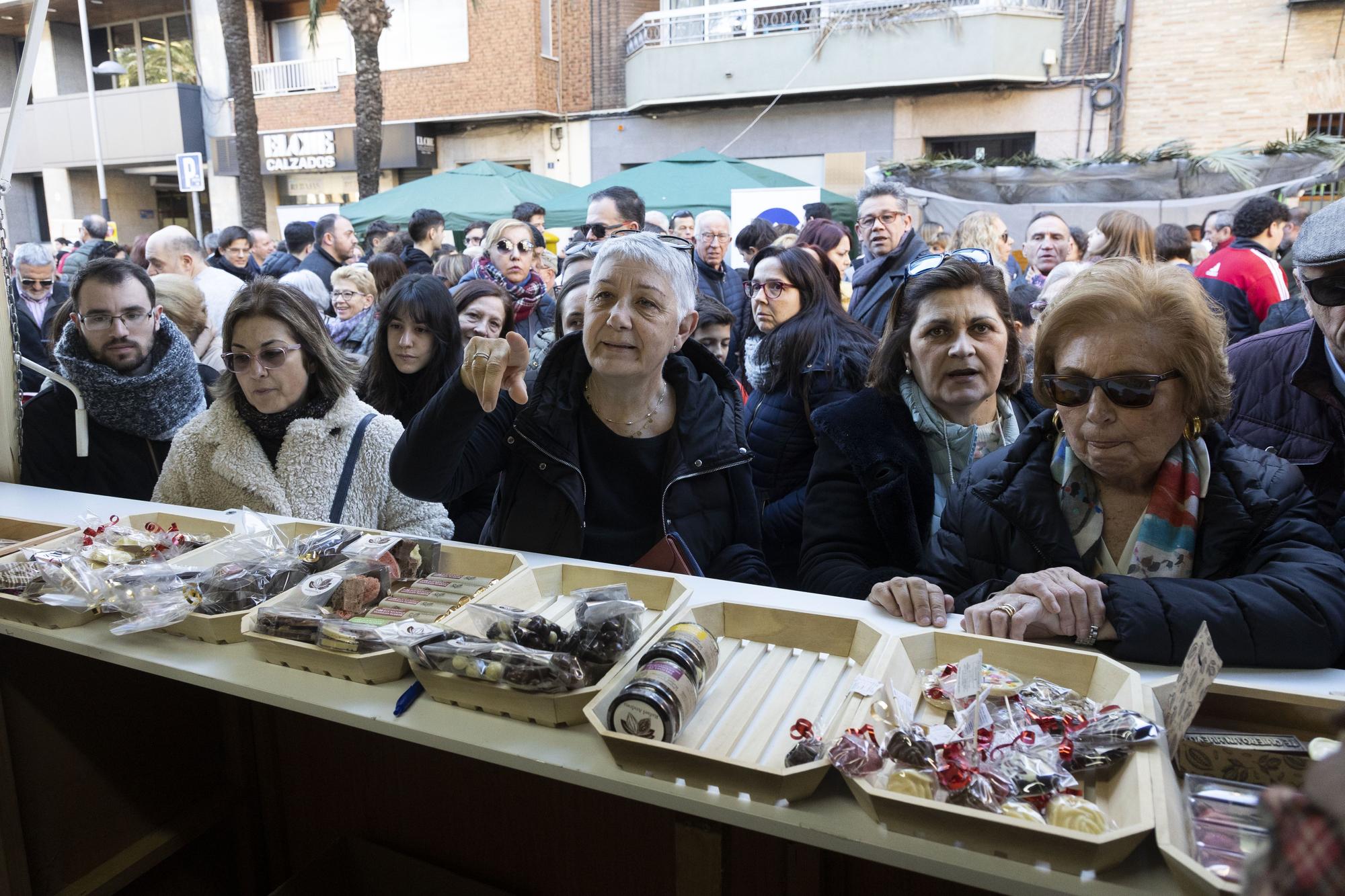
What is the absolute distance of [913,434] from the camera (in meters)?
2.30

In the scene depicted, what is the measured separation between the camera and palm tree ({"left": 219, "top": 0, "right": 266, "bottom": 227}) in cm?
1301

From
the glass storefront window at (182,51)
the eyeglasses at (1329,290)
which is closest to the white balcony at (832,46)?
the glass storefront window at (182,51)

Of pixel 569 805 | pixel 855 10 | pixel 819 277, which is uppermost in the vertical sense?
pixel 855 10

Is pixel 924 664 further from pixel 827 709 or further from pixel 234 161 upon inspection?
pixel 234 161

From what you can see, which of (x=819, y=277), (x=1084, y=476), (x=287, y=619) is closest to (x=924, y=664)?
(x=1084, y=476)

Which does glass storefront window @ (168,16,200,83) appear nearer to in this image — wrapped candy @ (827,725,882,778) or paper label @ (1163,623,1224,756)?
wrapped candy @ (827,725,882,778)

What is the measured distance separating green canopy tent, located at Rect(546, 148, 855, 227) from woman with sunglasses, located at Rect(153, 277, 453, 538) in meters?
6.87

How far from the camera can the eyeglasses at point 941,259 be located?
240cm

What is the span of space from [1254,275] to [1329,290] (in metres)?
3.95

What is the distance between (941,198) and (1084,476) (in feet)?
28.0

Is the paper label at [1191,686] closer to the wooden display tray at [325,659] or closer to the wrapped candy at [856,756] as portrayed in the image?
the wrapped candy at [856,756]

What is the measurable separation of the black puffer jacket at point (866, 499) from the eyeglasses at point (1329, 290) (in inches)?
37.2

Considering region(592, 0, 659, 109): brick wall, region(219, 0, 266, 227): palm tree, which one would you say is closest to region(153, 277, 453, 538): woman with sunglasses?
region(219, 0, 266, 227): palm tree

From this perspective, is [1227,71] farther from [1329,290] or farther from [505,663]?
[505,663]
